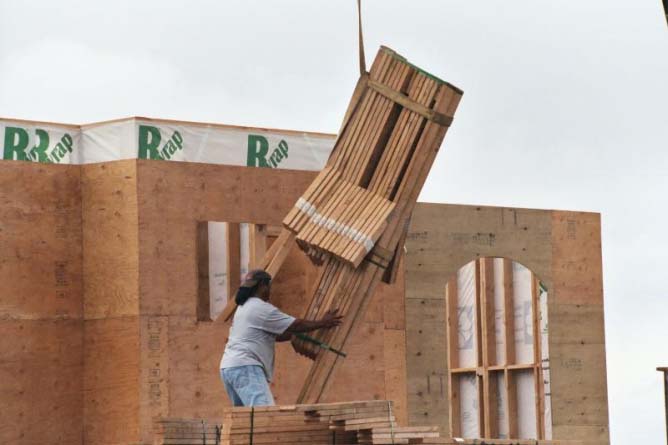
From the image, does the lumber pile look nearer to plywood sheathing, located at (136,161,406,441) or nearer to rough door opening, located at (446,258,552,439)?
plywood sheathing, located at (136,161,406,441)

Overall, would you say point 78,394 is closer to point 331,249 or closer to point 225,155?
point 225,155

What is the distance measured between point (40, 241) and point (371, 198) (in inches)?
177

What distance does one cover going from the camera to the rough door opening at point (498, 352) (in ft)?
65.6

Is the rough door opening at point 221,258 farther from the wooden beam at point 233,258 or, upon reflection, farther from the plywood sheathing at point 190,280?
the plywood sheathing at point 190,280

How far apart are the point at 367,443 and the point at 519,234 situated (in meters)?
8.71

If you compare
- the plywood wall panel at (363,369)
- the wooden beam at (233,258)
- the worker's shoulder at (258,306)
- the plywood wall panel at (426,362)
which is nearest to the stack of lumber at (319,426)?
the worker's shoulder at (258,306)

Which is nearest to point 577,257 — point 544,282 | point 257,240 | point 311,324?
point 544,282

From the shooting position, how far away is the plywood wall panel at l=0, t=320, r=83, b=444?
16.0 metres

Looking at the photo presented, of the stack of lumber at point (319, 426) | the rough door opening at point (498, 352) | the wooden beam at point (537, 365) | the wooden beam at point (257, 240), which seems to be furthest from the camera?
the rough door opening at point (498, 352)

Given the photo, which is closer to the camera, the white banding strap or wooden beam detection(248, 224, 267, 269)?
the white banding strap

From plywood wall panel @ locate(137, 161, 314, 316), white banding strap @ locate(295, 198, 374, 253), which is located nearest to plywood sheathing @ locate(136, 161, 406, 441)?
plywood wall panel @ locate(137, 161, 314, 316)

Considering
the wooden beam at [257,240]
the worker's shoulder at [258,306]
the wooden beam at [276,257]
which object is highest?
the wooden beam at [257,240]

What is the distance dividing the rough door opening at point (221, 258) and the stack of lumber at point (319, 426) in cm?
578

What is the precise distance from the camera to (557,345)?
64.4ft
